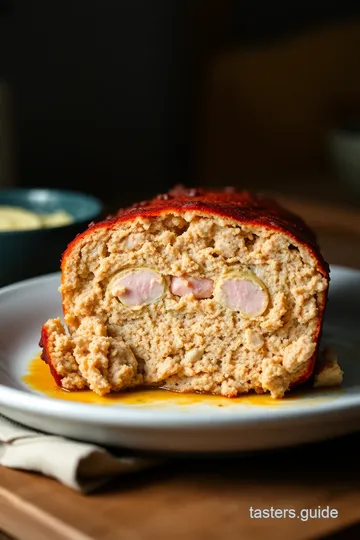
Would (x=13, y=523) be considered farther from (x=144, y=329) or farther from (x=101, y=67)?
(x=101, y=67)

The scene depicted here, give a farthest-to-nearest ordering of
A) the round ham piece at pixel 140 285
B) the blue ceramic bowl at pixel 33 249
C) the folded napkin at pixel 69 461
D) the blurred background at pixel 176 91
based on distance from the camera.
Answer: the blurred background at pixel 176 91 → the blue ceramic bowl at pixel 33 249 → the round ham piece at pixel 140 285 → the folded napkin at pixel 69 461

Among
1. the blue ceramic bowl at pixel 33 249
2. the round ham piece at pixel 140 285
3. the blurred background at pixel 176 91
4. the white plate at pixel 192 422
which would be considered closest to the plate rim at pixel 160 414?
the white plate at pixel 192 422

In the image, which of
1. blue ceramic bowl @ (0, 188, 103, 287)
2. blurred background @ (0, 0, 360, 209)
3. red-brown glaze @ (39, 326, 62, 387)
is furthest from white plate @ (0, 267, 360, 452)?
blurred background @ (0, 0, 360, 209)

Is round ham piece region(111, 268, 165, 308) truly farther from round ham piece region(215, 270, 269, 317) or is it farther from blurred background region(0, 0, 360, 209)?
blurred background region(0, 0, 360, 209)

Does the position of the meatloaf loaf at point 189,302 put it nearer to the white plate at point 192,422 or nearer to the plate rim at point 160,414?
the white plate at point 192,422

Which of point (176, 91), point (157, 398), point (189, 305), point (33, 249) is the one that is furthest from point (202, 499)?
point (176, 91)

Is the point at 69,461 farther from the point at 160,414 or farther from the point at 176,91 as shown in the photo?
the point at 176,91

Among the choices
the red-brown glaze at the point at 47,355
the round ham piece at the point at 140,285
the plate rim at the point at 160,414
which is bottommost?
the red-brown glaze at the point at 47,355

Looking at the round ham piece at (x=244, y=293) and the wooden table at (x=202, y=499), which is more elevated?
the round ham piece at (x=244, y=293)
